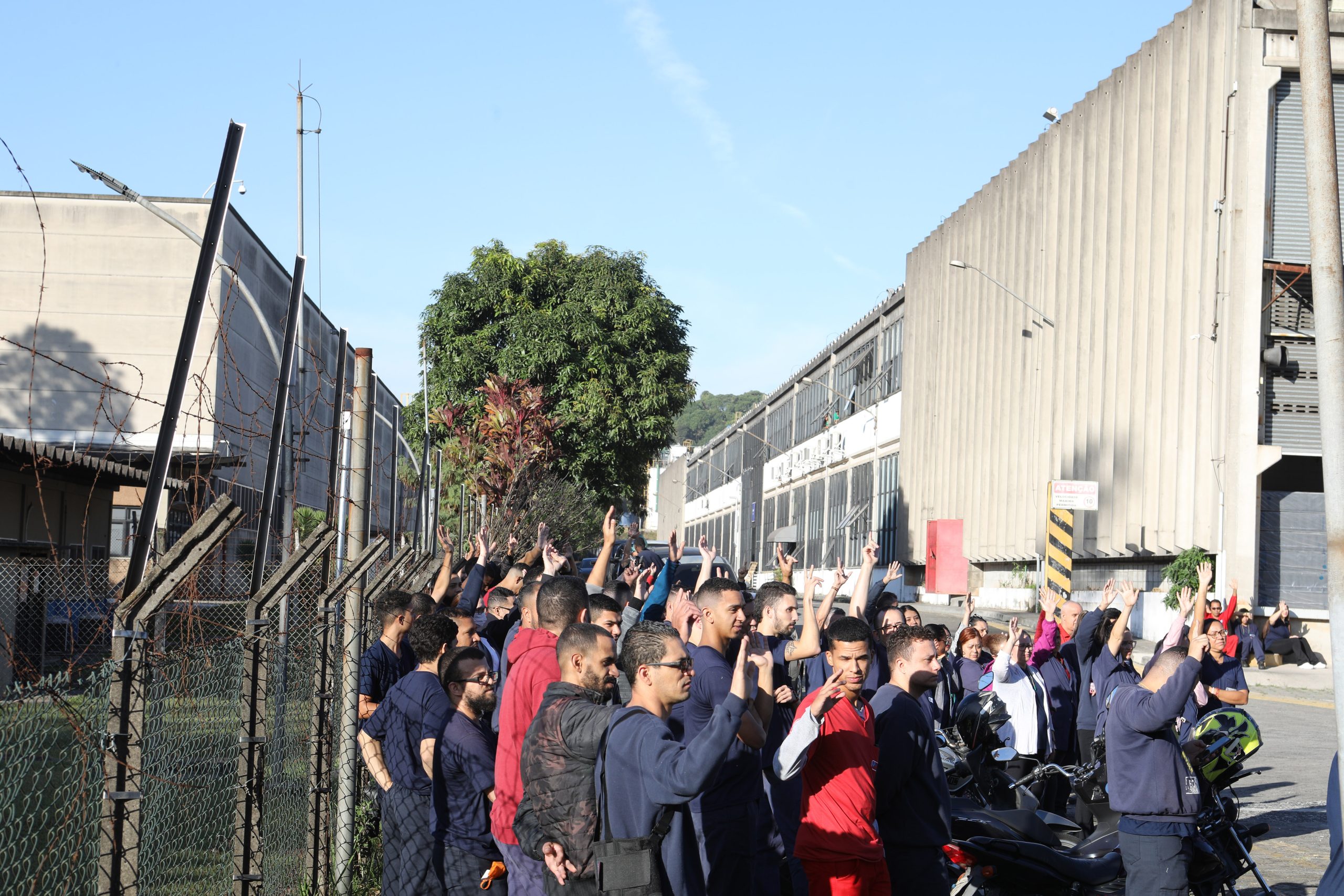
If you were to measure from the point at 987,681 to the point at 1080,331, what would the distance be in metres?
27.3

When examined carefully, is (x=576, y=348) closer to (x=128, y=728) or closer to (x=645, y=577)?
(x=645, y=577)

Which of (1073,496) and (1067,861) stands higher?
(1073,496)

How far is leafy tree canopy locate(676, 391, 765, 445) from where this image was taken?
18825cm

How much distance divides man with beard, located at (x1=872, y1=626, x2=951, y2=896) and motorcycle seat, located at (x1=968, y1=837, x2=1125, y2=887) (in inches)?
38.1

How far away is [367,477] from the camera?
8164 millimetres

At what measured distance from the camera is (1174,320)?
29.6 meters

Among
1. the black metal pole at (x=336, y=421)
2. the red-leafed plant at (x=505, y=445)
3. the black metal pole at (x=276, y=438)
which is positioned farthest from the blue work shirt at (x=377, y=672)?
the red-leafed plant at (x=505, y=445)

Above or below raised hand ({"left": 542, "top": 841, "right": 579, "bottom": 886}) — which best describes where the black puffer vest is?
above

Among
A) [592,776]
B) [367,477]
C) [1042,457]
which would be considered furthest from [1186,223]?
[592,776]

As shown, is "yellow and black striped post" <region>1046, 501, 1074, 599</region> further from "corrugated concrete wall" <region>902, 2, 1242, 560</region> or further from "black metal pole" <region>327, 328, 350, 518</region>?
"black metal pole" <region>327, 328, 350, 518</region>

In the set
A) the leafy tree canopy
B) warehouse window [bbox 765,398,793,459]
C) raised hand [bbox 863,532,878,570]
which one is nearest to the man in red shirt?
raised hand [bbox 863,532,878,570]

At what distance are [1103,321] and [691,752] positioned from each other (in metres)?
31.8

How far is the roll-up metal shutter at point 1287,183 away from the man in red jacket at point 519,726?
25.8 m

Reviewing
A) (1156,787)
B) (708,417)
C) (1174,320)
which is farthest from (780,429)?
(708,417)
